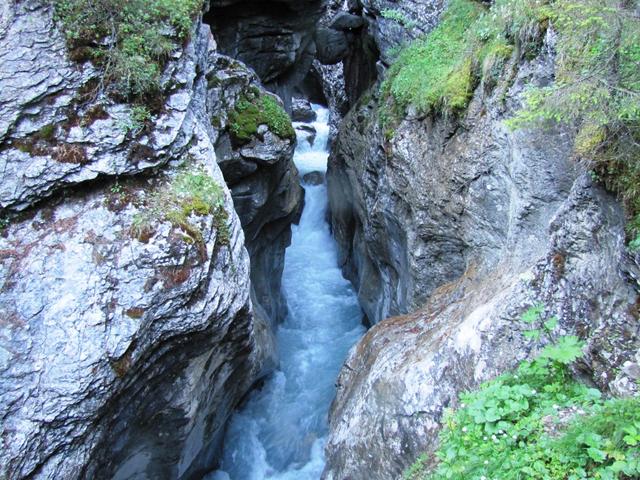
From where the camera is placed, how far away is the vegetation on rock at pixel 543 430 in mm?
3184

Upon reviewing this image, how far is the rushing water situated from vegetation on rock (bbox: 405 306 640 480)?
6.47m

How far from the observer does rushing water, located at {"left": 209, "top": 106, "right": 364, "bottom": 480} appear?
414 inches

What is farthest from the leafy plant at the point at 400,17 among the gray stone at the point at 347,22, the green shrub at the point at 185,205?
the green shrub at the point at 185,205

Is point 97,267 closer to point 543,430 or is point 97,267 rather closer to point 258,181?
point 543,430

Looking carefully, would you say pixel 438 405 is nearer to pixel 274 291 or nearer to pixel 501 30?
pixel 501 30

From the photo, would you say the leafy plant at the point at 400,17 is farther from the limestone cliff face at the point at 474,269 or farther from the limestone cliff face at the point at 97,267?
the limestone cliff face at the point at 97,267

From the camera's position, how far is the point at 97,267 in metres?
5.83

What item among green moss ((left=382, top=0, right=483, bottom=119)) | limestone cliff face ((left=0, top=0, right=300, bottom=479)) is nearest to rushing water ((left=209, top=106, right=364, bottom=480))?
limestone cliff face ((left=0, top=0, right=300, bottom=479))

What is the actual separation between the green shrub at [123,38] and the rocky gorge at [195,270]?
107 millimetres

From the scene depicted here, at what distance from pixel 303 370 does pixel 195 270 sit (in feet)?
23.7

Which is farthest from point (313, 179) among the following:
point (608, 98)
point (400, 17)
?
point (608, 98)

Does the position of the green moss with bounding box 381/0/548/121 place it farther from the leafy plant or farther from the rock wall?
the rock wall

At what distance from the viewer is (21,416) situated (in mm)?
5199

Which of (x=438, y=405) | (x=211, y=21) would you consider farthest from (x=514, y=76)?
(x=211, y=21)
